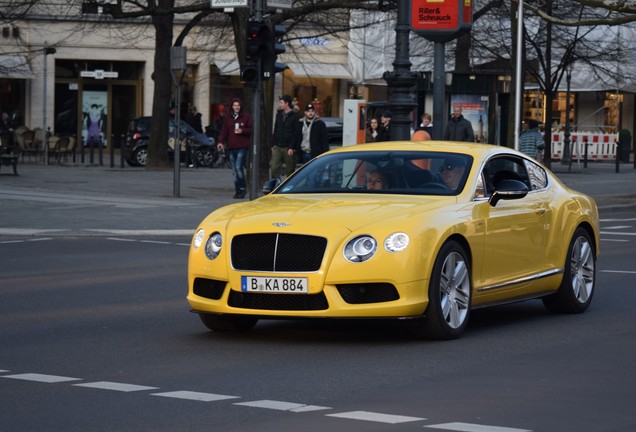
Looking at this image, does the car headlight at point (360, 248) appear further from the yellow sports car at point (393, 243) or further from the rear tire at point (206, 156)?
the rear tire at point (206, 156)

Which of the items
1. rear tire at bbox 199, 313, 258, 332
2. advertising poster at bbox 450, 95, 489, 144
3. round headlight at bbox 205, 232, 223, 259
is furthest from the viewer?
advertising poster at bbox 450, 95, 489, 144

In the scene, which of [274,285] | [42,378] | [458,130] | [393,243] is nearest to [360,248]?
[393,243]

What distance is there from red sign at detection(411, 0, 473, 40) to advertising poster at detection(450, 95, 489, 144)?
15.7 metres

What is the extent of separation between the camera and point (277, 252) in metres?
10.3

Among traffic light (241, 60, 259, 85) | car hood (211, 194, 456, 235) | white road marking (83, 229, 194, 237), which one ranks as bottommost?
white road marking (83, 229, 194, 237)

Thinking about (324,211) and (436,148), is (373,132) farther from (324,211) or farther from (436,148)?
(324,211)

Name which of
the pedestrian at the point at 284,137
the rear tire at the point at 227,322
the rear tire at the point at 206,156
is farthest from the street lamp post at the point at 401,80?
the rear tire at the point at 206,156

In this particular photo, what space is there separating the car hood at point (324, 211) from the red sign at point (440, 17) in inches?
550

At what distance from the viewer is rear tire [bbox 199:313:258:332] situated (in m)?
11.0

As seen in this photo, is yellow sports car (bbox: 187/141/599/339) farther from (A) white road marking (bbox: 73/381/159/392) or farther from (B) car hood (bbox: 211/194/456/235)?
(A) white road marking (bbox: 73/381/159/392)

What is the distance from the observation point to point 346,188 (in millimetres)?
11484

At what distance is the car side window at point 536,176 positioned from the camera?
12.5 m

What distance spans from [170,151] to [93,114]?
12.9 metres

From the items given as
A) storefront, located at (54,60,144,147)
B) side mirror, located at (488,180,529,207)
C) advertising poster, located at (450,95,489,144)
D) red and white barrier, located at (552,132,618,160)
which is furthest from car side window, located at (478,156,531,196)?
storefront, located at (54,60,144,147)
